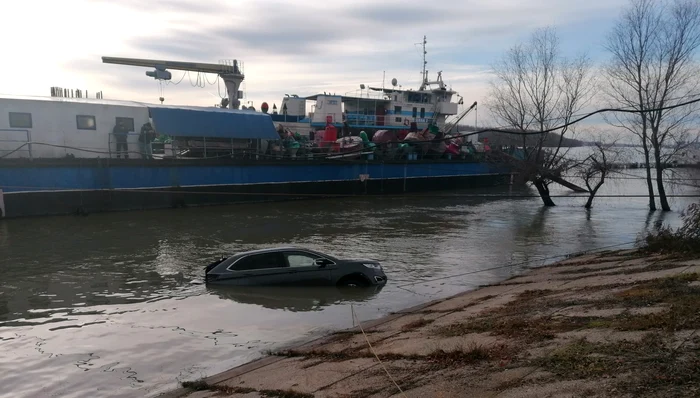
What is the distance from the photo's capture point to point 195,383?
7.49 meters

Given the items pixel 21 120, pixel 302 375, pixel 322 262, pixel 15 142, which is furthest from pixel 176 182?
pixel 302 375

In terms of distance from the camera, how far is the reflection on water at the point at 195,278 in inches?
348

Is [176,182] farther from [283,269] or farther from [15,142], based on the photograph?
[283,269]

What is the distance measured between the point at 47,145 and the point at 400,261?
70.5 feet

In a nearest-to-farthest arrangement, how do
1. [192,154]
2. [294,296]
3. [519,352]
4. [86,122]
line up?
[519,352] → [294,296] → [86,122] → [192,154]

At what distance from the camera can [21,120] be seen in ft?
90.1

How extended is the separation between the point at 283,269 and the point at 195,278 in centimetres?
339

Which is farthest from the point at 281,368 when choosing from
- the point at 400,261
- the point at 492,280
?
the point at 400,261

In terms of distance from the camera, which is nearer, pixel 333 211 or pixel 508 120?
pixel 333 211

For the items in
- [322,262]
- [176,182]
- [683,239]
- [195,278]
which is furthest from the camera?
[176,182]

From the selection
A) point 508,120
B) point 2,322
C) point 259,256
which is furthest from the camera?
point 508,120

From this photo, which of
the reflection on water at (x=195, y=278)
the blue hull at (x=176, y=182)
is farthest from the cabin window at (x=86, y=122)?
the reflection on water at (x=195, y=278)

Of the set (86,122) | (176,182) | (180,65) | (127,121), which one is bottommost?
(176,182)

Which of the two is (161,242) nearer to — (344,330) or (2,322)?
(2,322)
